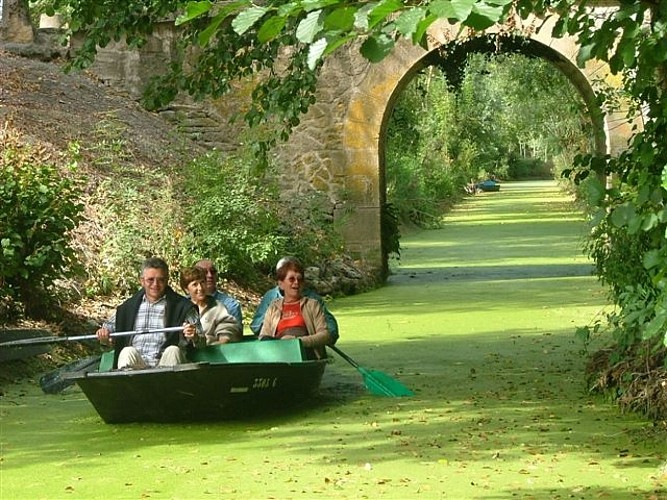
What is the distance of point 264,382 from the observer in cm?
834

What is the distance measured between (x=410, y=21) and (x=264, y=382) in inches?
206

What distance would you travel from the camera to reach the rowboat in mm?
7902

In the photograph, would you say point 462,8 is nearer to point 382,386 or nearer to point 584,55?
point 584,55

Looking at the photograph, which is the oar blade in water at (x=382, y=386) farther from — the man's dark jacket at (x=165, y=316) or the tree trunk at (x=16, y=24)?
the tree trunk at (x=16, y=24)

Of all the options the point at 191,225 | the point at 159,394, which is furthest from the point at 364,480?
the point at 191,225

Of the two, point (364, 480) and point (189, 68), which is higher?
point (189, 68)

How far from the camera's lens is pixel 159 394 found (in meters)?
8.07

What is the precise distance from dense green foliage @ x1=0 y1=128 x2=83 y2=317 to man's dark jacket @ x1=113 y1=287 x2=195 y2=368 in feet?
8.18

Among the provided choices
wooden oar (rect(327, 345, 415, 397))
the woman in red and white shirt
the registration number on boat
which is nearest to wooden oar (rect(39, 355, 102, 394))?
the registration number on boat

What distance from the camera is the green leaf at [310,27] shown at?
343 centimetres

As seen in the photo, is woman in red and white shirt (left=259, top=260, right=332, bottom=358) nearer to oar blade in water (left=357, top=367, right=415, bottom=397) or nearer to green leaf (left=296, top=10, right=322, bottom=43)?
oar blade in water (left=357, top=367, right=415, bottom=397)

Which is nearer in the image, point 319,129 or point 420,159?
point 319,129

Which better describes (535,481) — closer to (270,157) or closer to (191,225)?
(191,225)

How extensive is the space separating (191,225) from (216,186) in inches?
34.1
